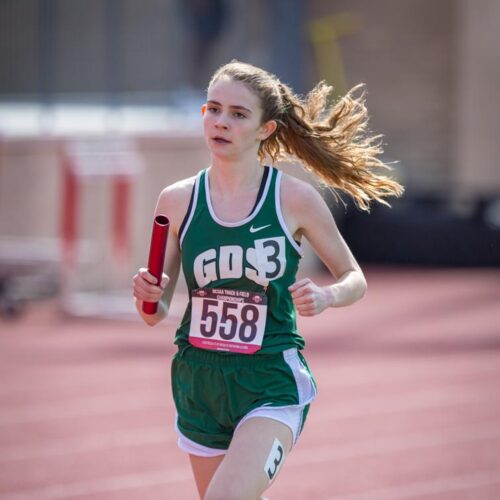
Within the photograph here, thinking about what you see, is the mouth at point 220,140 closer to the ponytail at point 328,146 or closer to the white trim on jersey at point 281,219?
the white trim on jersey at point 281,219

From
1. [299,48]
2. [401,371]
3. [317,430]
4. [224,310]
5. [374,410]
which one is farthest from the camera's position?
[299,48]

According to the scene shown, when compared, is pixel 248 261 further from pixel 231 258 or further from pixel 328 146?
pixel 328 146

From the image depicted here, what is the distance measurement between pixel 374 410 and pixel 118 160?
4.36 meters

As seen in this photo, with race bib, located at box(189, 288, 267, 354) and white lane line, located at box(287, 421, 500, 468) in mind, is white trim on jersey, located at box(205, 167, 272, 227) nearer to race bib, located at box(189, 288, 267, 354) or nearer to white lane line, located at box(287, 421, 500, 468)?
race bib, located at box(189, 288, 267, 354)

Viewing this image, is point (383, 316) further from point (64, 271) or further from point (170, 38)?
point (170, 38)

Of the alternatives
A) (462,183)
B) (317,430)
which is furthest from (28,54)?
(317,430)

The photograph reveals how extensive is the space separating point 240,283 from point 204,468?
57cm

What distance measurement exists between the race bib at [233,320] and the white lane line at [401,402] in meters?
3.84

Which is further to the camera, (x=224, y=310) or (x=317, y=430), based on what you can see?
(x=317, y=430)

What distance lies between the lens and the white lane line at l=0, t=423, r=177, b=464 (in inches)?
Result: 253

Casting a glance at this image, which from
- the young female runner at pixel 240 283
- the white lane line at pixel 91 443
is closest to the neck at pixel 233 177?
the young female runner at pixel 240 283

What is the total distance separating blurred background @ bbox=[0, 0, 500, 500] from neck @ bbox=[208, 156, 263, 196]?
372 cm

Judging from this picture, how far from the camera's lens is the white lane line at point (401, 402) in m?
7.50

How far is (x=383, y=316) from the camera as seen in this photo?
1119 centimetres
